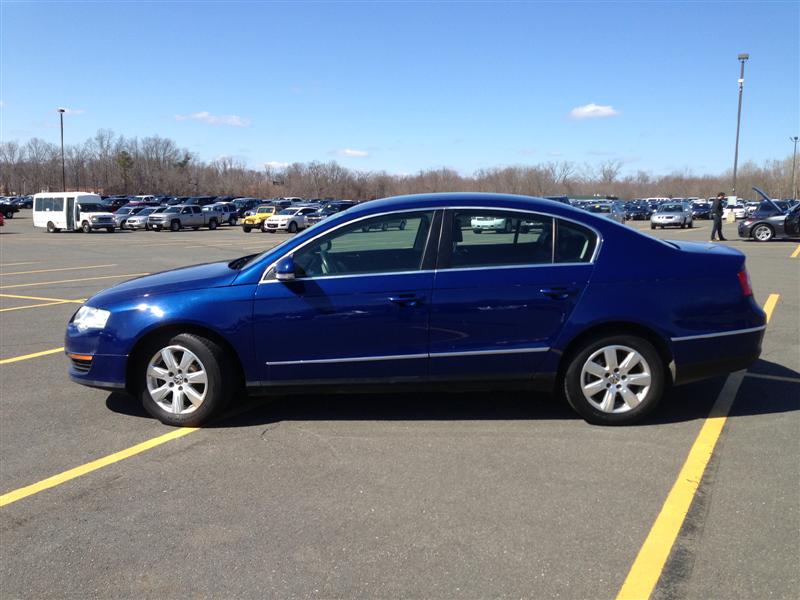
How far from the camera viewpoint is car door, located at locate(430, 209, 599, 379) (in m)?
4.52

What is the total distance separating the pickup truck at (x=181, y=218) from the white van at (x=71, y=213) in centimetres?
292

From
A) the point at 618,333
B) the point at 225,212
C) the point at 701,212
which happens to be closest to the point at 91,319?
the point at 618,333

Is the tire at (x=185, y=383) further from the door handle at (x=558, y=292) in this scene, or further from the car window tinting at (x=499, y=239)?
the door handle at (x=558, y=292)

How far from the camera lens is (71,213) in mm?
38375

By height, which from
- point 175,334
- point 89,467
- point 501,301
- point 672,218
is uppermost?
point 672,218

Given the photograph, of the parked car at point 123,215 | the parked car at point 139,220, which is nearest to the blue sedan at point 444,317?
the parked car at point 139,220

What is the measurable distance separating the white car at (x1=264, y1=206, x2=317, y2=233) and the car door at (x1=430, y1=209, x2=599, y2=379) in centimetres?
3464

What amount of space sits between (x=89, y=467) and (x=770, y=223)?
25720 millimetres

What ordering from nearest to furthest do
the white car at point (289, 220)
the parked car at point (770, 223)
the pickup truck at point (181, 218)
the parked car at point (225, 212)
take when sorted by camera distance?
the parked car at point (770, 223) < the white car at point (289, 220) < the pickup truck at point (181, 218) < the parked car at point (225, 212)

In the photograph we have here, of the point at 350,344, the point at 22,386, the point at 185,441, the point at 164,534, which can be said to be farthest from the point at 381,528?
the point at 22,386

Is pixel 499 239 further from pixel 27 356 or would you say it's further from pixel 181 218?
pixel 181 218

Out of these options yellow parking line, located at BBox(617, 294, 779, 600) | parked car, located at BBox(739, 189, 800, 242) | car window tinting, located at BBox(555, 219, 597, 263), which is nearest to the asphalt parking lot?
yellow parking line, located at BBox(617, 294, 779, 600)

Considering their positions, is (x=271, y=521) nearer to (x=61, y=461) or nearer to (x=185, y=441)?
(x=185, y=441)

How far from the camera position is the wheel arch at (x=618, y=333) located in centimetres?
461
